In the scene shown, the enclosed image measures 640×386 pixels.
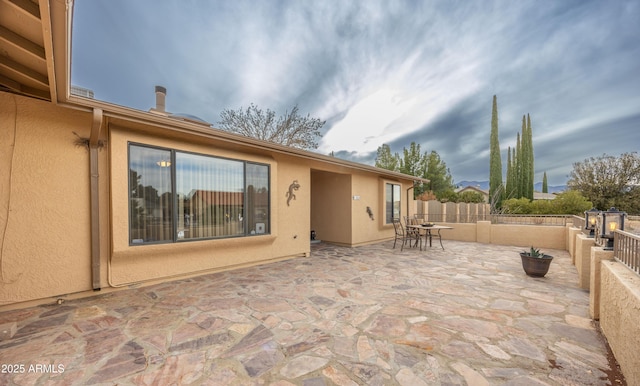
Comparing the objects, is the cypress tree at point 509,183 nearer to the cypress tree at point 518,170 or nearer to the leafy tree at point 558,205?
the cypress tree at point 518,170

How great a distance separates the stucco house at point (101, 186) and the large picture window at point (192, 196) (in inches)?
0.7

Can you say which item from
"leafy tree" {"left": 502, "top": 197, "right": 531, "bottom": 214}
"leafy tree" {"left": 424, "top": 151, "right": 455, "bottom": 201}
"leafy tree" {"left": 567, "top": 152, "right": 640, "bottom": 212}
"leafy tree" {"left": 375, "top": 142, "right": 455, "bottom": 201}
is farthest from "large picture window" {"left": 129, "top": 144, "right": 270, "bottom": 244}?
"leafy tree" {"left": 424, "top": 151, "right": 455, "bottom": 201}

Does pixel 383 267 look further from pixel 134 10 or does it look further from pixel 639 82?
pixel 639 82

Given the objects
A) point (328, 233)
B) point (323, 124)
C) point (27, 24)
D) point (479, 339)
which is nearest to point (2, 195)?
point (27, 24)

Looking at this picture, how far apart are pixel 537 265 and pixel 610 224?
1.98 metres

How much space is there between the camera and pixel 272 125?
15969 mm

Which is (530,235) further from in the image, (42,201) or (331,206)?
(42,201)

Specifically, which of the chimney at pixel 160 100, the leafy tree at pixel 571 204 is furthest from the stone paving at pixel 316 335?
the leafy tree at pixel 571 204

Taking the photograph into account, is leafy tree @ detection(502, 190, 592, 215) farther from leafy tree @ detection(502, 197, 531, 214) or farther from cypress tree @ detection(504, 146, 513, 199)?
cypress tree @ detection(504, 146, 513, 199)

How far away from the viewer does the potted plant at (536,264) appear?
4.47 meters

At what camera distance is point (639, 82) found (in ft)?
38.4

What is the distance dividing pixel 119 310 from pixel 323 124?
15.3m

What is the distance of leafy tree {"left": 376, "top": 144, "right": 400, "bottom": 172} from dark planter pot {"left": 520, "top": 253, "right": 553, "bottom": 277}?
21543 millimetres

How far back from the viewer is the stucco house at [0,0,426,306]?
2770 millimetres
